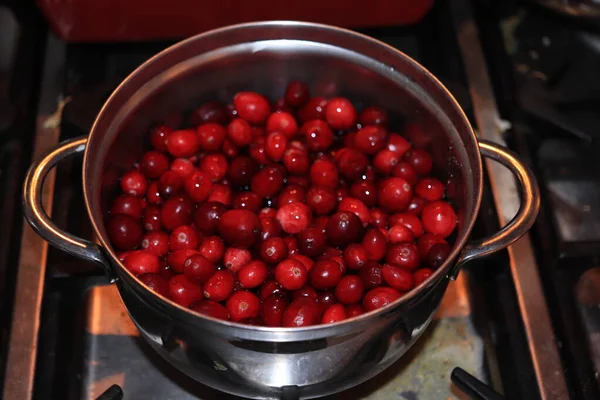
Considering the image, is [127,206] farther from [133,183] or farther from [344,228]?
[344,228]

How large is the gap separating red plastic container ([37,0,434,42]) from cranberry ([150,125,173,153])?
0.20 metres

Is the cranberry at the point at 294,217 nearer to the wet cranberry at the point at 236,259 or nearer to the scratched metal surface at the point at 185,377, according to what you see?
the wet cranberry at the point at 236,259

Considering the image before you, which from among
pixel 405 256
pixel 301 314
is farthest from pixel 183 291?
pixel 405 256

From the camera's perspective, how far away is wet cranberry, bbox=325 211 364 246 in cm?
79

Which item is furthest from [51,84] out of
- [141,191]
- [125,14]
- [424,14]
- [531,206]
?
[531,206]

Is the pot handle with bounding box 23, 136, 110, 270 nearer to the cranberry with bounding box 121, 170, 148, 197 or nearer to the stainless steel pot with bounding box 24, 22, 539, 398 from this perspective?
the stainless steel pot with bounding box 24, 22, 539, 398

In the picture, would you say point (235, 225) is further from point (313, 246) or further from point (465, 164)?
point (465, 164)

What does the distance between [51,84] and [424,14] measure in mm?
601

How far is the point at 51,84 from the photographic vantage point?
1.02 meters

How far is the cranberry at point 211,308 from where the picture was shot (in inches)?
28.5

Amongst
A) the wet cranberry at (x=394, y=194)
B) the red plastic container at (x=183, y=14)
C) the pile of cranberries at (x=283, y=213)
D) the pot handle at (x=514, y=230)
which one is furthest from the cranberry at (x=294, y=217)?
the red plastic container at (x=183, y=14)

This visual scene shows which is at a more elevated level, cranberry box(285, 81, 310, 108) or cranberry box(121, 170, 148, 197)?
cranberry box(285, 81, 310, 108)

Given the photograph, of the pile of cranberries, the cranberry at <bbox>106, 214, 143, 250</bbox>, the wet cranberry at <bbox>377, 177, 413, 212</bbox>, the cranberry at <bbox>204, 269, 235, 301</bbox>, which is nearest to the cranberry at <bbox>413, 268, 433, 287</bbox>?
the pile of cranberries

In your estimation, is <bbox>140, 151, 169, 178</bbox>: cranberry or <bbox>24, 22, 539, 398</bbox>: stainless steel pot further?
<bbox>140, 151, 169, 178</bbox>: cranberry
